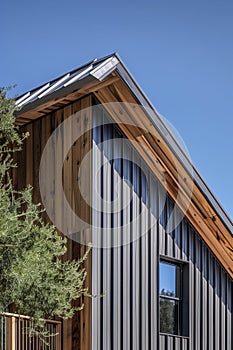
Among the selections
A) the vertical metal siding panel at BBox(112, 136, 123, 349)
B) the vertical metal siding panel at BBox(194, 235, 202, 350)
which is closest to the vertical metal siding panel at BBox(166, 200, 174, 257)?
the vertical metal siding panel at BBox(194, 235, 202, 350)

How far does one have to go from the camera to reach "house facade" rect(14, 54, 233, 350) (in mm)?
10734

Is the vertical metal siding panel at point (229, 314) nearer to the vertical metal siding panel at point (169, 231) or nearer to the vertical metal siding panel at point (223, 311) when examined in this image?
the vertical metal siding panel at point (223, 311)

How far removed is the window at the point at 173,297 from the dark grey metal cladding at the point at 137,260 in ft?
0.34

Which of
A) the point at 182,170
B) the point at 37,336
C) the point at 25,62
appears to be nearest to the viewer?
the point at 37,336

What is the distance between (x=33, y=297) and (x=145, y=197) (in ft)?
10.9

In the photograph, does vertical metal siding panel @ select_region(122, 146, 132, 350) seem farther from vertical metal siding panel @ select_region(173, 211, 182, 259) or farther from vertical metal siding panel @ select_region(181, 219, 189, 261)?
vertical metal siding panel @ select_region(181, 219, 189, 261)

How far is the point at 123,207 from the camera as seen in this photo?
1138cm

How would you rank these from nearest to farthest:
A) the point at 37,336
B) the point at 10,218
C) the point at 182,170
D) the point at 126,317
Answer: the point at 10,218, the point at 37,336, the point at 126,317, the point at 182,170

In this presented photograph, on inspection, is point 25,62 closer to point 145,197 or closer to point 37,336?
point 145,197

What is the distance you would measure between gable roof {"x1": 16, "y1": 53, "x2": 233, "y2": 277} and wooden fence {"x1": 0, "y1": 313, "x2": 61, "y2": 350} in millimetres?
2820

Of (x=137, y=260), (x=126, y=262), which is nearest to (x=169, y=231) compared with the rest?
(x=137, y=260)

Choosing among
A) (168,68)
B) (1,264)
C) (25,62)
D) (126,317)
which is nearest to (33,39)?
(25,62)

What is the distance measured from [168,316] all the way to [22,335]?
10.1ft

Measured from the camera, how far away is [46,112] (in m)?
11.3
